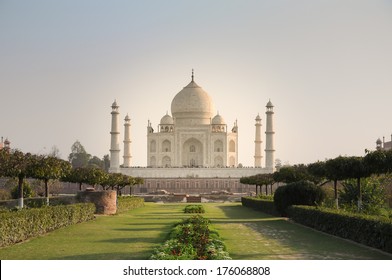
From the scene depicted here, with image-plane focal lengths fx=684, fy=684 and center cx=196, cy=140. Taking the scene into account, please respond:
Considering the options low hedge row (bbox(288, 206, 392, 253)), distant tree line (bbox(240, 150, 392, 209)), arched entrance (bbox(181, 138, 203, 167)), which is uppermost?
arched entrance (bbox(181, 138, 203, 167))

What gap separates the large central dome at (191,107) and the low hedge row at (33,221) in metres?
47.5

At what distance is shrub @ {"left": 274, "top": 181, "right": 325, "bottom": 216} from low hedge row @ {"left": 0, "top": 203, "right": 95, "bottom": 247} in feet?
20.7

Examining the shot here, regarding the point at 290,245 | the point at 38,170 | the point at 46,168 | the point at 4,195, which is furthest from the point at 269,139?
the point at 290,245

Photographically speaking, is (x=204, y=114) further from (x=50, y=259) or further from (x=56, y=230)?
(x=50, y=259)

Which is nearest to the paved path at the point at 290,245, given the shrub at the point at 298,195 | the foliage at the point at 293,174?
the shrub at the point at 298,195

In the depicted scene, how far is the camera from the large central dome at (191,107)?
65.2 metres

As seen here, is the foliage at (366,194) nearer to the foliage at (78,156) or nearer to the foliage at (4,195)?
the foliage at (4,195)

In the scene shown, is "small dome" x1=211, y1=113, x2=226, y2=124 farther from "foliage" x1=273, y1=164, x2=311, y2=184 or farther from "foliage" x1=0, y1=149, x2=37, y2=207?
"foliage" x1=0, y1=149, x2=37, y2=207

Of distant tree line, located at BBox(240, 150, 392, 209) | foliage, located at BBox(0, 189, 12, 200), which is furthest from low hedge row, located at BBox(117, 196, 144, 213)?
foliage, located at BBox(0, 189, 12, 200)

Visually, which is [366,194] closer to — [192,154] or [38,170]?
[38,170]

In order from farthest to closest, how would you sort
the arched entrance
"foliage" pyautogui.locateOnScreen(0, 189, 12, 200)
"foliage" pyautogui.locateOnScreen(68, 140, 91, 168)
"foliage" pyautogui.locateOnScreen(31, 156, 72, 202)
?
"foliage" pyautogui.locateOnScreen(68, 140, 91, 168)
the arched entrance
"foliage" pyautogui.locateOnScreen(0, 189, 12, 200)
"foliage" pyautogui.locateOnScreen(31, 156, 72, 202)

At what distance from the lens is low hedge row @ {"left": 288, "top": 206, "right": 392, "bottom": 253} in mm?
10500

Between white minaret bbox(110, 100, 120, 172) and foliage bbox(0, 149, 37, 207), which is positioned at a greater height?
white minaret bbox(110, 100, 120, 172)

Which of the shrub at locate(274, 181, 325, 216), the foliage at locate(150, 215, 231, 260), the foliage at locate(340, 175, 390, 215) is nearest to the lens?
the foliage at locate(150, 215, 231, 260)
